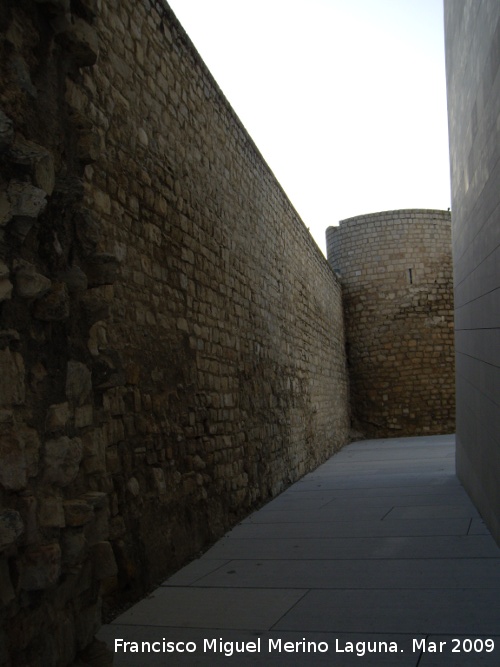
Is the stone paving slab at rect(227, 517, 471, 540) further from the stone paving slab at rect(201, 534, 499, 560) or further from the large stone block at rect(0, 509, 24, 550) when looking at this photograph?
the large stone block at rect(0, 509, 24, 550)

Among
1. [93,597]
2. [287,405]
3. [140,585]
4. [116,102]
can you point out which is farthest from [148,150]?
[287,405]

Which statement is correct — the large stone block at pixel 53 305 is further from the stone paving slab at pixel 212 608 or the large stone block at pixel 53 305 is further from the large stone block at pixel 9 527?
the stone paving slab at pixel 212 608

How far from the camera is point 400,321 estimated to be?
1642 cm

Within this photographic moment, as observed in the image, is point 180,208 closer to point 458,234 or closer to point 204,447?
point 204,447

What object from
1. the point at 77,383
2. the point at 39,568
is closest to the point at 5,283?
the point at 77,383

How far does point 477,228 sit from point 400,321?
11424 millimetres

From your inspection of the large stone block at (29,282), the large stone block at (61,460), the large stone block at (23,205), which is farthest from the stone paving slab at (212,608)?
the large stone block at (23,205)

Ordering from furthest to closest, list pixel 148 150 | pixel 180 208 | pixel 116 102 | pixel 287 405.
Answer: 1. pixel 287 405
2. pixel 180 208
3. pixel 148 150
4. pixel 116 102

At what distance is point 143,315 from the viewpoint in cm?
429

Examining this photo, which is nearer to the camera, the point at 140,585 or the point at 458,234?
the point at 140,585

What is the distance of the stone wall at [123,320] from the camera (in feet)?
6.92

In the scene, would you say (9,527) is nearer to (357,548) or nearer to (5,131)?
(5,131)

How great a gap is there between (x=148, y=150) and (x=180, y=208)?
606mm

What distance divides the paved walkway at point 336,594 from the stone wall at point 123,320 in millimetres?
333
